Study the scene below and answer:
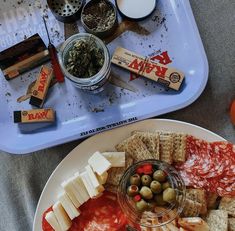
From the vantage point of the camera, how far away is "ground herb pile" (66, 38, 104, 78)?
4.29ft

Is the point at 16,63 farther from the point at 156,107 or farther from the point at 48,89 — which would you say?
the point at 156,107

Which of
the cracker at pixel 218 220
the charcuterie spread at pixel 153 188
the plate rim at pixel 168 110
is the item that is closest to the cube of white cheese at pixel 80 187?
the charcuterie spread at pixel 153 188

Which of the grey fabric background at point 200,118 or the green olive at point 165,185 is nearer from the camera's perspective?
the green olive at point 165,185

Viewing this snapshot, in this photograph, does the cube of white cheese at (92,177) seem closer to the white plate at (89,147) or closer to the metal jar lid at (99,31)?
the white plate at (89,147)

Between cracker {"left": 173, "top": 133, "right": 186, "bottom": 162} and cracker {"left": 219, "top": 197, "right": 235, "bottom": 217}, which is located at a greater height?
cracker {"left": 173, "top": 133, "right": 186, "bottom": 162}

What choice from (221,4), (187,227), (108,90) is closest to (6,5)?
(108,90)

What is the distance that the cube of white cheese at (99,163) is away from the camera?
129 cm

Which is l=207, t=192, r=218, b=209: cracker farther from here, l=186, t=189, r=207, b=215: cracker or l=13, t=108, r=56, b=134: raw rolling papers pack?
l=13, t=108, r=56, b=134: raw rolling papers pack

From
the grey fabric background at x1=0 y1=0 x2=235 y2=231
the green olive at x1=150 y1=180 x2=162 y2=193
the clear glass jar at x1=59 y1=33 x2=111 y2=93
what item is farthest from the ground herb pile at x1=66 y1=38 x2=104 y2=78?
the green olive at x1=150 y1=180 x2=162 y2=193

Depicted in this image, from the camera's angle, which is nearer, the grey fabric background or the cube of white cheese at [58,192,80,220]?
the cube of white cheese at [58,192,80,220]

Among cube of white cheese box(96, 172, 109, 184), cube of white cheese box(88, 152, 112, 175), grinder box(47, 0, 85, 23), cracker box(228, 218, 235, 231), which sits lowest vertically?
cracker box(228, 218, 235, 231)

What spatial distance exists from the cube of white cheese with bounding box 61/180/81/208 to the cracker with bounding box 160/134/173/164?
0.24 m

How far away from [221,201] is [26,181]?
0.54m

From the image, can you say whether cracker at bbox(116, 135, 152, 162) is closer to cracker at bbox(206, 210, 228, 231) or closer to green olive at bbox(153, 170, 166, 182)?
green olive at bbox(153, 170, 166, 182)
